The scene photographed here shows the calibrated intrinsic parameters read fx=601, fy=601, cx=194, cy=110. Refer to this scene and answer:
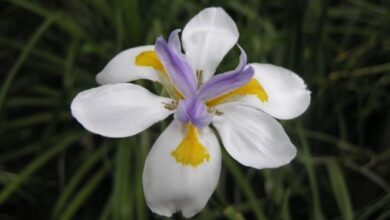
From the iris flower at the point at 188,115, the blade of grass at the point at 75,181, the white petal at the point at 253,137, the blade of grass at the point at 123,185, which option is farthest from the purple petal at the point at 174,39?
the blade of grass at the point at 75,181

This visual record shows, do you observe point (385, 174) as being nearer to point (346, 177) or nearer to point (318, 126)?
point (346, 177)

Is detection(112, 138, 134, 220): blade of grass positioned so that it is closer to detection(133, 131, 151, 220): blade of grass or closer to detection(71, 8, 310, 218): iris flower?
detection(133, 131, 151, 220): blade of grass

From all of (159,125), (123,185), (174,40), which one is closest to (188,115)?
(174,40)

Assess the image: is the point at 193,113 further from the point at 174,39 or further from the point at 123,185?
the point at 123,185

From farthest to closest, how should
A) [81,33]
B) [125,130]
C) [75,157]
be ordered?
[75,157], [81,33], [125,130]

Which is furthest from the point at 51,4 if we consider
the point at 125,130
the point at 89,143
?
→ the point at 125,130

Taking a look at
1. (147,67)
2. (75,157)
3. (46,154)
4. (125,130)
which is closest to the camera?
(125,130)

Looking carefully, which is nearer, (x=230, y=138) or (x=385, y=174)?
(x=230, y=138)
